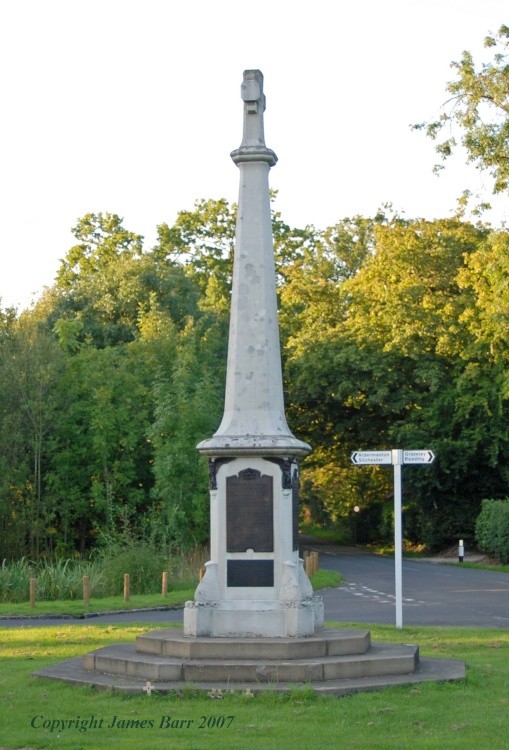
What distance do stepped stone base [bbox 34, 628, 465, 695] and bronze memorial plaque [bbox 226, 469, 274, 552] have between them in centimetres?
125

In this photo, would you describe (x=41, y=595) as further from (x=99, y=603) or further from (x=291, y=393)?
(x=291, y=393)

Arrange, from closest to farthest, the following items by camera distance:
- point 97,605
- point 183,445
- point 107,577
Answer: point 97,605 < point 107,577 < point 183,445

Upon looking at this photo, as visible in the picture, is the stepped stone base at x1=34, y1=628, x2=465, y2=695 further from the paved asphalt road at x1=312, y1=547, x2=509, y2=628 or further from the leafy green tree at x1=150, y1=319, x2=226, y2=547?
the leafy green tree at x1=150, y1=319, x2=226, y2=547

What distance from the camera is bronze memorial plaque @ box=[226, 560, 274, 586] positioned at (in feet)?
43.9

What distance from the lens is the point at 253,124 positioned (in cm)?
1463

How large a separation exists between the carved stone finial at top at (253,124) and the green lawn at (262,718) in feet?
22.9

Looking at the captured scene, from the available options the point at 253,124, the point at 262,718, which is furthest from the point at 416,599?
the point at 262,718

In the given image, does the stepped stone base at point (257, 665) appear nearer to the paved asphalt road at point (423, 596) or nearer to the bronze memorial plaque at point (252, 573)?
the bronze memorial plaque at point (252, 573)

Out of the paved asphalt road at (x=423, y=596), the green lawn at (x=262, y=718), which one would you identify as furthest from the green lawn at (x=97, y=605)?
the green lawn at (x=262, y=718)

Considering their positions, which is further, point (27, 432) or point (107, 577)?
point (27, 432)

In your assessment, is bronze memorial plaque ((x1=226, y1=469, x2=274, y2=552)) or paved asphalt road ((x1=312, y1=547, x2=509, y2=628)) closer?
bronze memorial plaque ((x1=226, y1=469, x2=274, y2=552))

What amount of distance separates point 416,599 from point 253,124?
14.0 metres

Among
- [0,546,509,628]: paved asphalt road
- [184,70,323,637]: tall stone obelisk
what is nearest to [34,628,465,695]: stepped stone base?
[184,70,323,637]: tall stone obelisk

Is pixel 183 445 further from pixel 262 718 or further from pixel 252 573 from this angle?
pixel 262 718
